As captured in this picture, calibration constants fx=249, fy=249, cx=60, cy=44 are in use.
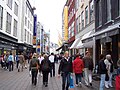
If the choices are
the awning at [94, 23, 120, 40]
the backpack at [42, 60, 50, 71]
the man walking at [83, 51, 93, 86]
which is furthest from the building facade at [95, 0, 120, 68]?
the backpack at [42, 60, 50, 71]

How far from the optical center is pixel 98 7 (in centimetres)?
2269

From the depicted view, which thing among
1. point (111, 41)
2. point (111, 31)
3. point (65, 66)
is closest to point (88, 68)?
point (111, 31)

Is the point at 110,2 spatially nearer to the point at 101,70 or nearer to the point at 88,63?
the point at 88,63

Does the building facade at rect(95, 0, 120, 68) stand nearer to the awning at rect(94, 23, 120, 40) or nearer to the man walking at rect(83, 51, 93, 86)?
the awning at rect(94, 23, 120, 40)

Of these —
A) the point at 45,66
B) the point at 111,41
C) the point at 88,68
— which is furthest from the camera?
the point at 111,41

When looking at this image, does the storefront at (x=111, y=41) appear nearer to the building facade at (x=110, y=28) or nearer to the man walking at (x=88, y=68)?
the building facade at (x=110, y=28)

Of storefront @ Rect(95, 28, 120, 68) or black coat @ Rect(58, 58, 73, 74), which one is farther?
storefront @ Rect(95, 28, 120, 68)

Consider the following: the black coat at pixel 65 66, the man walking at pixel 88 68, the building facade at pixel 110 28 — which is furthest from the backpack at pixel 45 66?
the building facade at pixel 110 28

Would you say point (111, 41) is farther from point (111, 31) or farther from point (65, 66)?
point (65, 66)

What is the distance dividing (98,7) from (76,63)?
10233mm

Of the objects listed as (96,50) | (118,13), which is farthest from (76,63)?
(96,50)

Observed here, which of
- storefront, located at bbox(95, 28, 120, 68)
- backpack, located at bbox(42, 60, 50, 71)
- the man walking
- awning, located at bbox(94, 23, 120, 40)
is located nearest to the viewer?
awning, located at bbox(94, 23, 120, 40)

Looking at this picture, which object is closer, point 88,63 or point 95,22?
point 88,63

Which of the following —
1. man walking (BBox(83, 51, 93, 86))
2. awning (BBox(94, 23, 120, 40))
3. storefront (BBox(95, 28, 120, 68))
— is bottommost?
man walking (BBox(83, 51, 93, 86))
